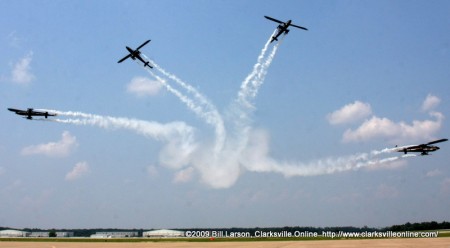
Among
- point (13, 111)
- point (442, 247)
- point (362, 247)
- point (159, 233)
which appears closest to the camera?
point (442, 247)

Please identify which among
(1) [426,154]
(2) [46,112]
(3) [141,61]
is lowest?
(1) [426,154]

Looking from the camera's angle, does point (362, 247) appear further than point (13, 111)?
No

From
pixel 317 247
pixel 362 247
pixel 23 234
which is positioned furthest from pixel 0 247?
pixel 23 234

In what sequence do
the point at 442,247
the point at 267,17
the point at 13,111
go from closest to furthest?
the point at 442,247 < the point at 13,111 < the point at 267,17

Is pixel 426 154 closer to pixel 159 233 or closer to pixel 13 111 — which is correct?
pixel 13 111

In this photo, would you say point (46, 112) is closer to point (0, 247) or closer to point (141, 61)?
point (141, 61)

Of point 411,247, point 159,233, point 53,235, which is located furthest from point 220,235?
point 411,247

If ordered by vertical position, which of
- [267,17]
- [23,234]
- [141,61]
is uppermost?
[267,17]

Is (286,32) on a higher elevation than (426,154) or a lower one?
higher

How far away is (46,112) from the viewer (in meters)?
76.5

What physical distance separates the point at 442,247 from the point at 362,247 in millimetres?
11734

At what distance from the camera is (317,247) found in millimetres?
67750

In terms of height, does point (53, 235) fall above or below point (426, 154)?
below

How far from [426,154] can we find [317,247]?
97.0 ft
